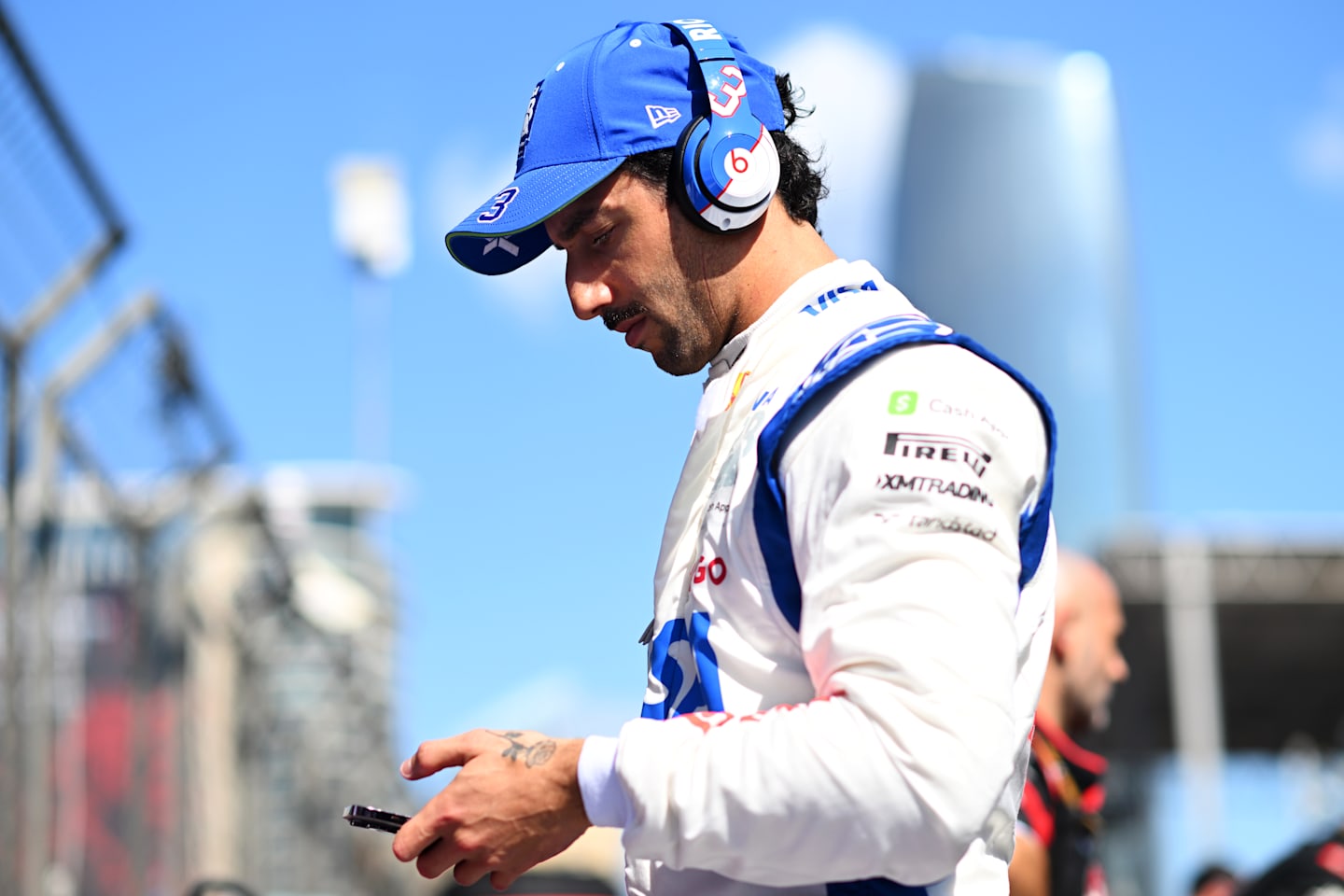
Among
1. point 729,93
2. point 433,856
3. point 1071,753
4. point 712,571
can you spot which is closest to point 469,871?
point 433,856

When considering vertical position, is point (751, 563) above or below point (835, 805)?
above

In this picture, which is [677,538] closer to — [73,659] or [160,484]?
[73,659]

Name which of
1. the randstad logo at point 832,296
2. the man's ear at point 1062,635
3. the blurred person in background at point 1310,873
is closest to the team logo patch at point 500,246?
the randstad logo at point 832,296

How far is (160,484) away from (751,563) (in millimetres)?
6766

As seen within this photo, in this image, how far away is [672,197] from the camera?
6.92 ft

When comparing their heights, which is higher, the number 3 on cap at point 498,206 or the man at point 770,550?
the number 3 on cap at point 498,206

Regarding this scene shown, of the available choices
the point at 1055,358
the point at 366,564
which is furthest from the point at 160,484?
the point at 1055,358

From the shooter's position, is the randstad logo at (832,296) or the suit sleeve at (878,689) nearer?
the suit sleeve at (878,689)

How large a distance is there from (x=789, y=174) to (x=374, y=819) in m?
1.00

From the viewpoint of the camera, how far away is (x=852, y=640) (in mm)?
1652

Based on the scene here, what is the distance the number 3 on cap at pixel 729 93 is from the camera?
215 centimetres


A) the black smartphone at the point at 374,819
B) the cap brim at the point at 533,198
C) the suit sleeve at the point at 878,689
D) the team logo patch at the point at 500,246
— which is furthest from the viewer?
the team logo patch at the point at 500,246

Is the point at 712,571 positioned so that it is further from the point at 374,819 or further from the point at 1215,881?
the point at 1215,881

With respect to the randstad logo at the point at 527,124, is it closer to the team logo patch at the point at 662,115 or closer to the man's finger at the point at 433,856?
the team logo patch at the point at 662,115
